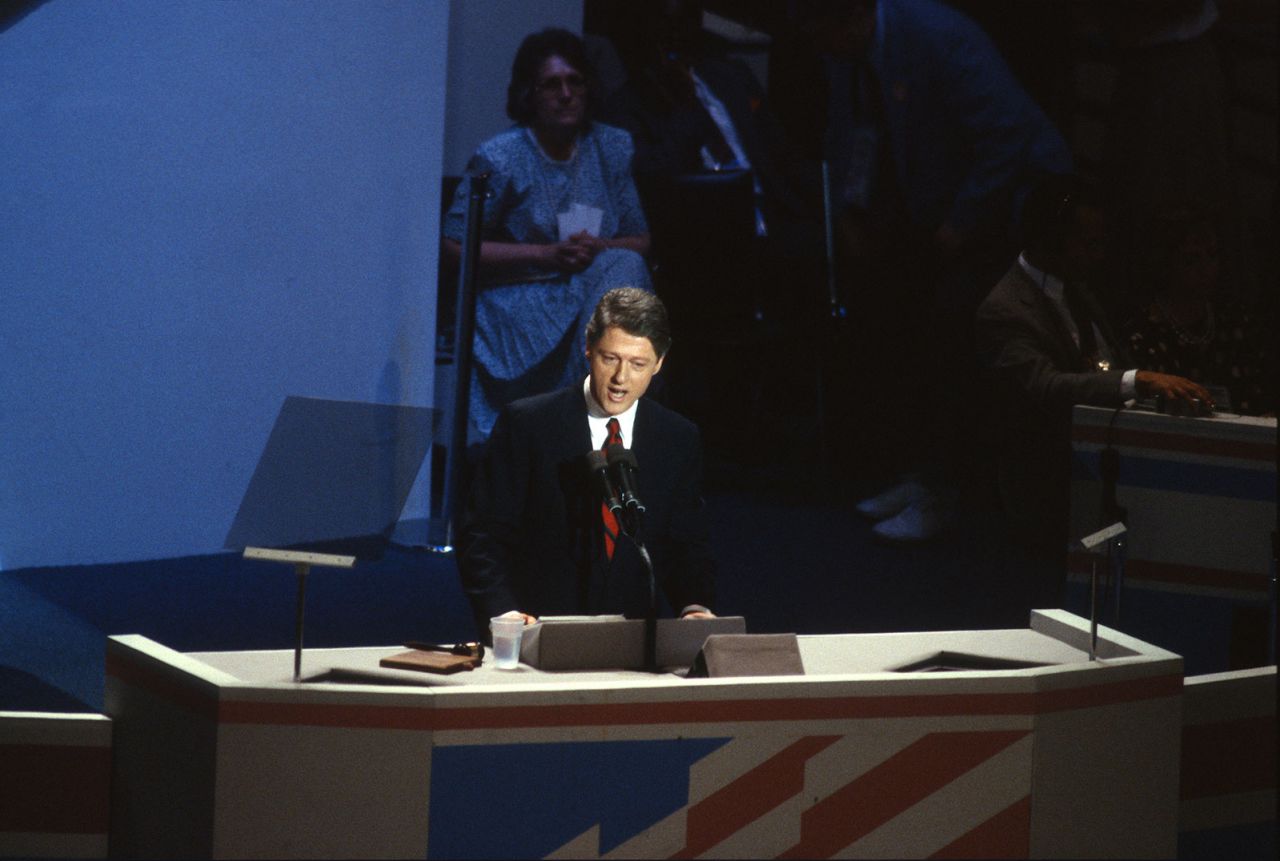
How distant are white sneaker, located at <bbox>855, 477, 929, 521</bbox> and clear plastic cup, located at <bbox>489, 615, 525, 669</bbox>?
13.8ft

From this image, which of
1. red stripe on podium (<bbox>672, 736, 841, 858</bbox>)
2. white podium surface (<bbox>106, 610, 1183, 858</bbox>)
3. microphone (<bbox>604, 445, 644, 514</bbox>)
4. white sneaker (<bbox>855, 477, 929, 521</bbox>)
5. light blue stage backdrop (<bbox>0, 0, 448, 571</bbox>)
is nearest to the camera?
white podium surface (<bbox>106, 610, 1183, 858</bbox>)

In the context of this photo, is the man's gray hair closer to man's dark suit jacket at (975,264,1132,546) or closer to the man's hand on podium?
the man's hand on podium

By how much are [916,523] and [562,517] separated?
3577 millimetres

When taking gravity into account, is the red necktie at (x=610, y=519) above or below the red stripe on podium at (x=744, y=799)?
above

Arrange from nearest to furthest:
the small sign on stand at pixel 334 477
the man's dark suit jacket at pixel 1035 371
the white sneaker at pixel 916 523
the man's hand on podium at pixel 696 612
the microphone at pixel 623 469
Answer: the microphone at pixel 623 469
the man's hand on podium at pixel 696 612
the man's dark suit jacket at pixel 1035 371
the small sign on stand at pixel 334 477
the white sneaker at pixel 916 523

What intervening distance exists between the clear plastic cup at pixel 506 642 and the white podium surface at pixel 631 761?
0.04 metres

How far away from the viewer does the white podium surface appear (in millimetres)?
2484


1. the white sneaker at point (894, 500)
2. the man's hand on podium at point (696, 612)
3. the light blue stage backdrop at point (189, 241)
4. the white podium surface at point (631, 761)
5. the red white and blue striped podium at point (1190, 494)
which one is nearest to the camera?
the white podium surface at point (631, 761)

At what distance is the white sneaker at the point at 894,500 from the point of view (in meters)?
6.87

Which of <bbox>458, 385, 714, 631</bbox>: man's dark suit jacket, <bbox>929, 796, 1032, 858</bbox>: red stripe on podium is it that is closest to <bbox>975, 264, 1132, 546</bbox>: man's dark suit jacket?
<bbox>458, 385, 714, 631</bbox>: man's dark suit jacket

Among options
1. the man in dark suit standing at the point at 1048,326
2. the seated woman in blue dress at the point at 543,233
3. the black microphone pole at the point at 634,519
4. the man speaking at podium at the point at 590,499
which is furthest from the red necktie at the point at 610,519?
the seated woman in blue dress at the point at 543,233

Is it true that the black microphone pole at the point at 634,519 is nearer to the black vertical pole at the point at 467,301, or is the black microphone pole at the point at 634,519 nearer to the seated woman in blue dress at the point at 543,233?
the black vertical pole at the point at 467,301

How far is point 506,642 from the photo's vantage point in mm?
2820

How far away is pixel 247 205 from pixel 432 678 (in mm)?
3535
